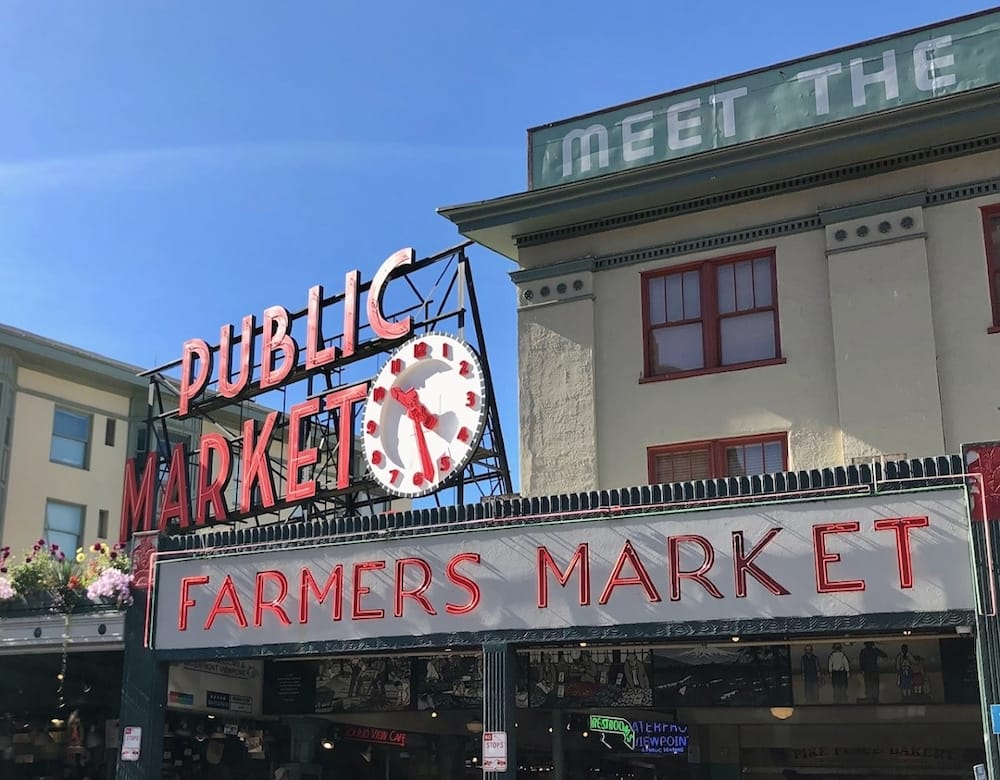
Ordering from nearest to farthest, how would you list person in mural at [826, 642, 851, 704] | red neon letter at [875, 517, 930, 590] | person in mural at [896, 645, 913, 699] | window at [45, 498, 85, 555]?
red neon letter at [875, 517, 930, 590], person in mural at [896, 645, 913, 699], person in mural at [826, 642, 851, 704], window at [45, 498, 85, 555]

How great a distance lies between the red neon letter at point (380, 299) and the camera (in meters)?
24.9

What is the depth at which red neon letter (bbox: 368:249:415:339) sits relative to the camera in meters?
24.9

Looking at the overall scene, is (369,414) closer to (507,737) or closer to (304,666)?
(304,666)

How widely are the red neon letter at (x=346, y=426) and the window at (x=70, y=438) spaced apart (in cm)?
1782

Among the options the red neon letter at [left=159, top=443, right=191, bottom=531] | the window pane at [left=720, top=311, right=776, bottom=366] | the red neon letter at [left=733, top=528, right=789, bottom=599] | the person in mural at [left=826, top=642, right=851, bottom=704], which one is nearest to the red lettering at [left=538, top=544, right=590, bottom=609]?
the red neon letter at [left=733, top=528, right=789, bottom=599]

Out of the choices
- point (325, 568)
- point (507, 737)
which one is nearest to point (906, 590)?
point (507, 737)

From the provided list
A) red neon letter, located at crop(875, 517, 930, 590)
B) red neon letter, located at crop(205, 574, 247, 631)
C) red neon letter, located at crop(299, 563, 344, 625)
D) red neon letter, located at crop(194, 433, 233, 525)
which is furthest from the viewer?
red neon letter, located at crop(194, 433, 233, 525)

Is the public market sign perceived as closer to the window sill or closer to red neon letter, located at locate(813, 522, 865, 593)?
the window sill

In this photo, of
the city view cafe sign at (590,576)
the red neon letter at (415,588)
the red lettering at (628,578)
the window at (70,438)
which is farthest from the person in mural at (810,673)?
the window at (70,438)

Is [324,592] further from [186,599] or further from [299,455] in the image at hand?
[299,455]

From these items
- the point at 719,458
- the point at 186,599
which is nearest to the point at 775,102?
the point at 719,458

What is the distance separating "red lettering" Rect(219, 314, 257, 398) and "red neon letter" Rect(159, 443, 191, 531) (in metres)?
1.73

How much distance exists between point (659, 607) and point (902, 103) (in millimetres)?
9339

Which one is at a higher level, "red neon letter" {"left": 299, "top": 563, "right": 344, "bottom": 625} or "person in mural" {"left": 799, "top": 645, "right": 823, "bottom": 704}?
"red neon letter" {"left": 299, "top": 563, "right": 344, "bottom": 625}
